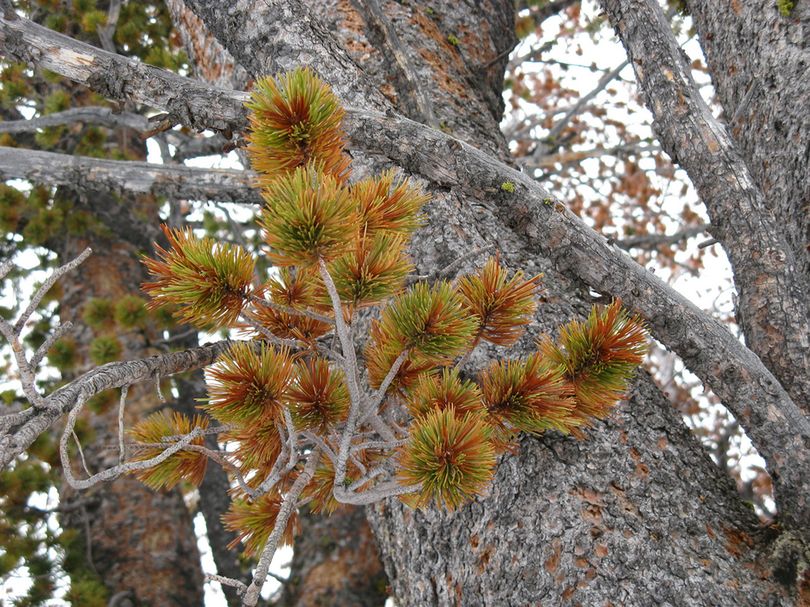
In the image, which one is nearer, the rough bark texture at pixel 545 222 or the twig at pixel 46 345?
the twig at pixel 46 345

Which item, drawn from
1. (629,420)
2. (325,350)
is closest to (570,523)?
(629,420)

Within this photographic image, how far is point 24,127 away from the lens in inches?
127

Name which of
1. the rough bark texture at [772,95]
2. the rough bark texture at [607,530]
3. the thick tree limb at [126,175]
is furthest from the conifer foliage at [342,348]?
the thick tree limb at [126,175]

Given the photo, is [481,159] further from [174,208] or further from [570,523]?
[174,208]

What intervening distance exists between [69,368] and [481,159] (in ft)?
10.4

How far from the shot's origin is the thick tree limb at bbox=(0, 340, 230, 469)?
4.32 feet

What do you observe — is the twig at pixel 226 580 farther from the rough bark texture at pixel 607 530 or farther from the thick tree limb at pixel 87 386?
the rough bark texture at pixel 607 530

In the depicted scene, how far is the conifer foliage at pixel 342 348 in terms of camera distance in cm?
124

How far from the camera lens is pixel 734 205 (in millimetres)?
1879

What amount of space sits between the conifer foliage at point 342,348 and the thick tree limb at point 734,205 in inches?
19.4

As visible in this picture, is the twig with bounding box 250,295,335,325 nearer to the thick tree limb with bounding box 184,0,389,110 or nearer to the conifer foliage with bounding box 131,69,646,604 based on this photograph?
the conifer foliage with bounding box 131,69,646,604

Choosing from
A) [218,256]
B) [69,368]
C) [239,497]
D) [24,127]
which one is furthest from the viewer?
[69,368]

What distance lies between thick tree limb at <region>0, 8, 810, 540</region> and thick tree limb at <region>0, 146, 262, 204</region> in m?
1.03

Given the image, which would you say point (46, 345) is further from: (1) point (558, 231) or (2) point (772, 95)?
(2) point (772, 95)
